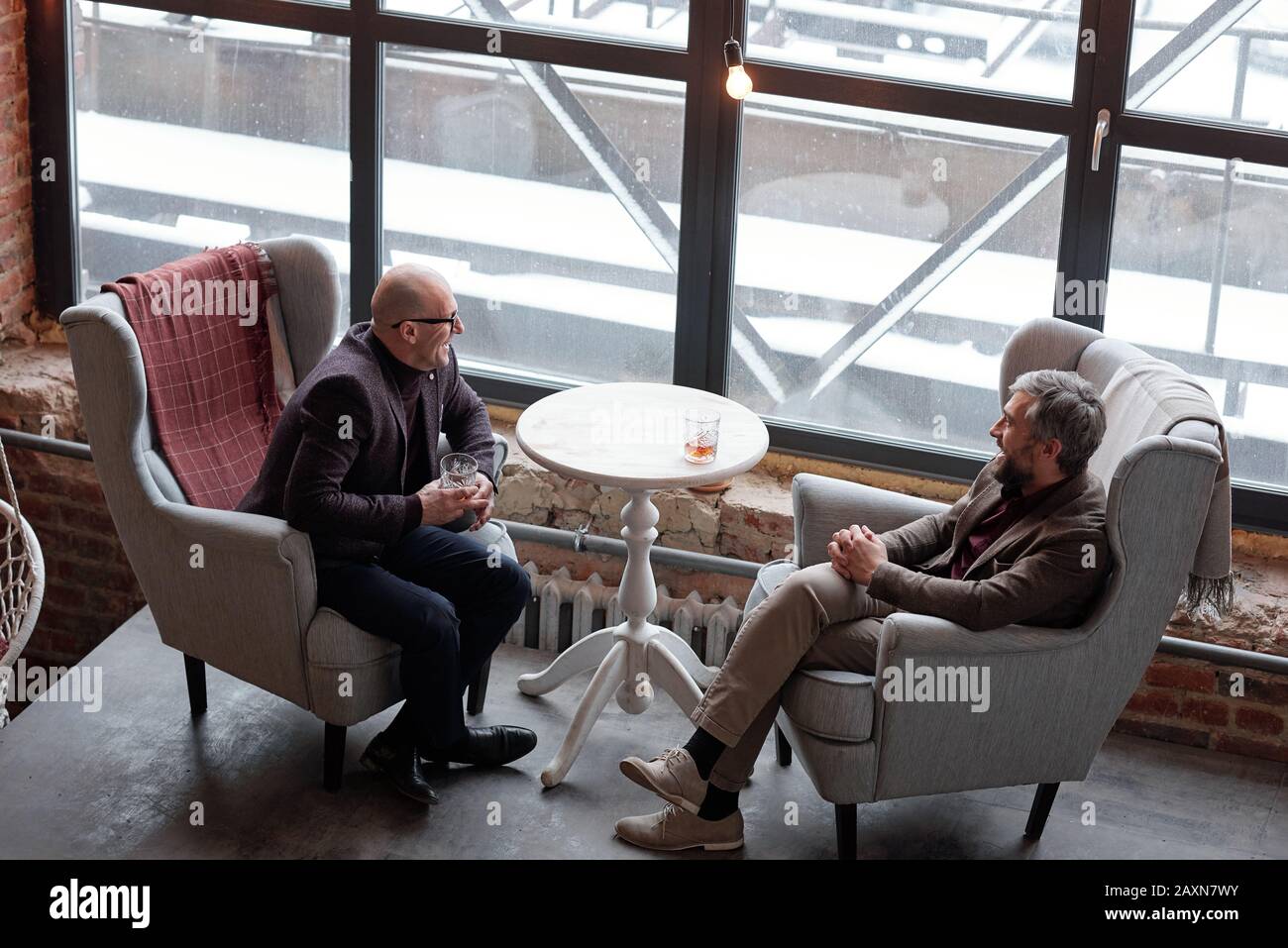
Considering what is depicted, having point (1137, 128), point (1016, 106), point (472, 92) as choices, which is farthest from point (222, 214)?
point (1137, 128)

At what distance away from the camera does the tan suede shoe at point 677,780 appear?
128 inches

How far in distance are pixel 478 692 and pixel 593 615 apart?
46 cm

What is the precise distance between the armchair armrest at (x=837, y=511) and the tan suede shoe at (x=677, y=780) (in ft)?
1.88

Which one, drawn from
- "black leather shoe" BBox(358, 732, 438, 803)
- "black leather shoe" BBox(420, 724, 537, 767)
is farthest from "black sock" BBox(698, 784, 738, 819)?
"black leather shoe" BBox(358, 732, 438, 803)

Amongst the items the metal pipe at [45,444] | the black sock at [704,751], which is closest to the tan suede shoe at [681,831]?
the black sock at [704,751]

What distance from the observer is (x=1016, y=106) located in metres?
3.83

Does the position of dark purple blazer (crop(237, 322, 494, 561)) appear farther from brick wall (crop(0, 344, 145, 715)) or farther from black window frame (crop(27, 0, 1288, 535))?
brick wall (crop(0, 344, 145, 715))

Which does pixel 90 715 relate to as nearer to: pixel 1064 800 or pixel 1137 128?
pixel 1064 800

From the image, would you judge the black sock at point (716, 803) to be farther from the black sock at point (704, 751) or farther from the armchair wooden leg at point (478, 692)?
the armchair wooden leg at point (478, 692)

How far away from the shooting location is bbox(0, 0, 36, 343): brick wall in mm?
4473

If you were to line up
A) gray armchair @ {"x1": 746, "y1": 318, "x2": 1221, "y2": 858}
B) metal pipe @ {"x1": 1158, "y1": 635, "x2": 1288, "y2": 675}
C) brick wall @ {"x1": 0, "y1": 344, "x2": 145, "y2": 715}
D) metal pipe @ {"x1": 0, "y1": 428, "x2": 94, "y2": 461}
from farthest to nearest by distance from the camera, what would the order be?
brick wall @ {"x1": 0, "y1": 344, "x2": 145, "y2": 715} → metal pipe @ {"x1": 0, "y1": 428, "x2": 94, "y2": 461} → metal pipe @ {"x1": 1158, "y1": 635, "x2": 1288, "y2": 675} → gray armchair @ {"x1": 746, "y1": 318, "x2": 1221, "y2": 858}

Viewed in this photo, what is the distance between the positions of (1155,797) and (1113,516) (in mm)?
989

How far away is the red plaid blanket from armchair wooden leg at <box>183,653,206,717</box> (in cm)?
43

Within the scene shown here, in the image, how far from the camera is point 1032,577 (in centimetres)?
298
